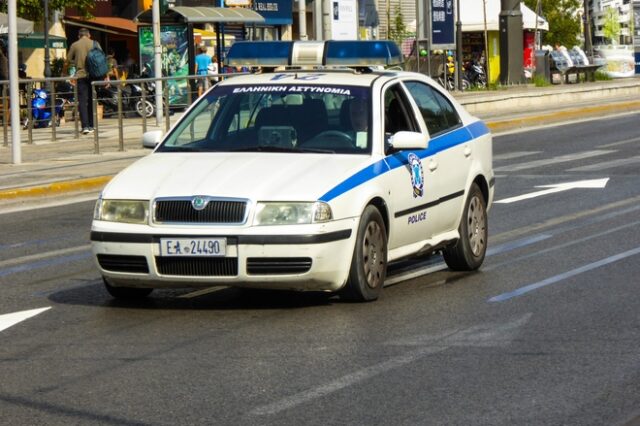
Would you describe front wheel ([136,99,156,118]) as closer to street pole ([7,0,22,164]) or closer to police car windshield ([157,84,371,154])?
street pole ([7,0,22,164])

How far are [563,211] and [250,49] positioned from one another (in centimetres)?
459

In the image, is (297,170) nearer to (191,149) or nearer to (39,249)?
(191,149)

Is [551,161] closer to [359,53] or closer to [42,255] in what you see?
[42,255]

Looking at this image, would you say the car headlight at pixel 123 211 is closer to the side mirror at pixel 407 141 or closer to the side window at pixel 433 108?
the side mirror at pixel 407 141

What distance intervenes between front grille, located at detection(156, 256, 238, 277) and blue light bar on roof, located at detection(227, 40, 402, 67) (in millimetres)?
2763

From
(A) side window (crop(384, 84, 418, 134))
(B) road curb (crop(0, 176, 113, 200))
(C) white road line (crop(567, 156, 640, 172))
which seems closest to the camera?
(A) side window (crop(384, 84, 418, 134))

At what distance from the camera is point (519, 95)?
3719cm

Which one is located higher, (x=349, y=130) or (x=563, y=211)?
(x=349, y=130)

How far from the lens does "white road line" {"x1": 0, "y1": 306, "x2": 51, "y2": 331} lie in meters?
9.18

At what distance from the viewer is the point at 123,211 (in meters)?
9.37

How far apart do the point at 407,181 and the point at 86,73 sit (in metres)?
17.5

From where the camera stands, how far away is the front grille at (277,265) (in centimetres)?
907

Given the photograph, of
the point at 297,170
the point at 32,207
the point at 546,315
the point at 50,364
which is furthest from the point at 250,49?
the point at 32,207

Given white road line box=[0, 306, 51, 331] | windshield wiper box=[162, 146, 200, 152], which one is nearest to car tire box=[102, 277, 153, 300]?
white road line box=[0, 306, 51, 331]
